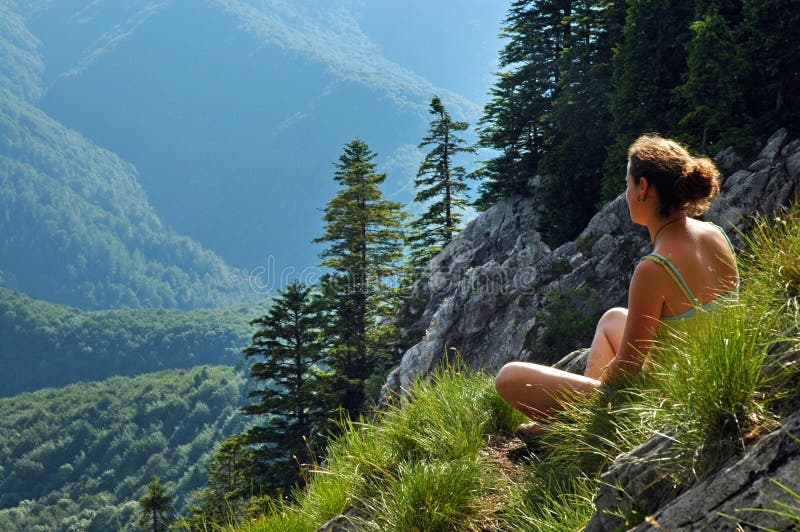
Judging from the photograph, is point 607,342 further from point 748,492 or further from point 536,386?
point 748,492

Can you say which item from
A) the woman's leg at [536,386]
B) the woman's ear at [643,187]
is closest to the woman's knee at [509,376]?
the woman's leg at [536,386]

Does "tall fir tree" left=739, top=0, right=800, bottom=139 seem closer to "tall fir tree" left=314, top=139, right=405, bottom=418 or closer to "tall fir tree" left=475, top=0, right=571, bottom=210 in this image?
"tall fir tree" left=475, top=0, right=571, bottom=210

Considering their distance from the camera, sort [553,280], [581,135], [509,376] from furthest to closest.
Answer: [581,135]
[553,280]
[509,376]

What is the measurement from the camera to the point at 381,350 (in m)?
29.6

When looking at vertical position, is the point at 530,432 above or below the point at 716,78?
below

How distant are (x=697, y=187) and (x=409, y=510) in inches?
97.1

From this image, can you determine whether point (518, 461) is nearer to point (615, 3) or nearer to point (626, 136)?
point (626, 136)

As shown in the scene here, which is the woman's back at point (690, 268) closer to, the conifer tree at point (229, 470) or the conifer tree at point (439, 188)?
the conifer tree at point (229, 470)

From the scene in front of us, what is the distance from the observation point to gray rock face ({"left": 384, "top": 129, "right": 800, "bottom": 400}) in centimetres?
1539

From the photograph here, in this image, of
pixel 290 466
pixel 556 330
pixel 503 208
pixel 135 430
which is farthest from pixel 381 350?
pixel 135 430

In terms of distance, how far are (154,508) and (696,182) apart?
1474 inches

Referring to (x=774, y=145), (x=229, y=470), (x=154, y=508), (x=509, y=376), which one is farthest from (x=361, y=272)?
(x=509, y=376)

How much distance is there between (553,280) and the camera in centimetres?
1897

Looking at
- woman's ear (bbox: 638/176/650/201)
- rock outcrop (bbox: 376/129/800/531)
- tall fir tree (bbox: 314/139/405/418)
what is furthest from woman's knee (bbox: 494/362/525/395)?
tall fir tree (bbox: 314/139/405/418)
